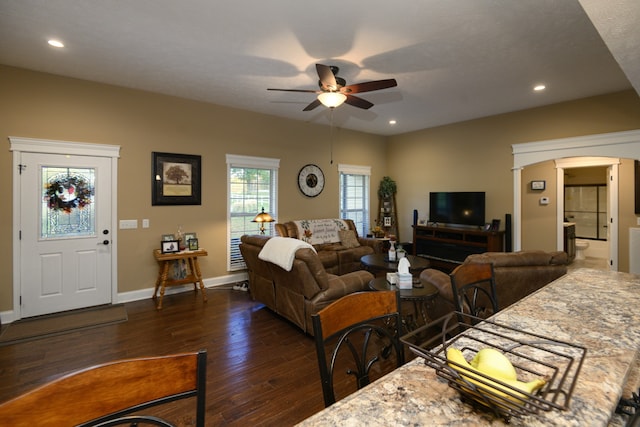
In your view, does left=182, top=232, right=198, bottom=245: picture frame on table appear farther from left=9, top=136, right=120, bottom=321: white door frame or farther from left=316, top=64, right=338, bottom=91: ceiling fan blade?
left=316, top=64, right=338, bottom=91: ceiling fan blade

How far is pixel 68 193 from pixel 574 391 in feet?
16.9

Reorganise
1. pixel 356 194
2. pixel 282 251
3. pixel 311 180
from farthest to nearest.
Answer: pixel 356 194, pixel 311 180, pixel 282 251

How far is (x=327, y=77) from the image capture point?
3.04m

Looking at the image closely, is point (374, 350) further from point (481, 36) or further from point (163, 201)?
point (163, 201)

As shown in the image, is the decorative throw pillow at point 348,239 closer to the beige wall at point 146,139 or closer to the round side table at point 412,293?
the beige wall at point 146,139

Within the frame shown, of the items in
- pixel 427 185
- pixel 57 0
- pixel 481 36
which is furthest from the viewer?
pixel 427 185

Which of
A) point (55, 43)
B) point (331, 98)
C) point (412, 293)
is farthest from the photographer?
point (331, 98)

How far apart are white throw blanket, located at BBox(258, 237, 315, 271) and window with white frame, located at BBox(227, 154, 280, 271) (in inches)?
79.5

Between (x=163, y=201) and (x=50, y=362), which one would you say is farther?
(x=163, y=201)

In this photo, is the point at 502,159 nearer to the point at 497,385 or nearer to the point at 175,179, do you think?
the point at 175,179

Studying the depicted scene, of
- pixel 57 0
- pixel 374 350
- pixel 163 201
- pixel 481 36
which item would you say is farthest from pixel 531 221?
pixel 57 0

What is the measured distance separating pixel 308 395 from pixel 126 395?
5.97 feet

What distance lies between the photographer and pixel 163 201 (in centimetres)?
471

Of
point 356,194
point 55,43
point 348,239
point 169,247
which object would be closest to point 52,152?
point 55,43
